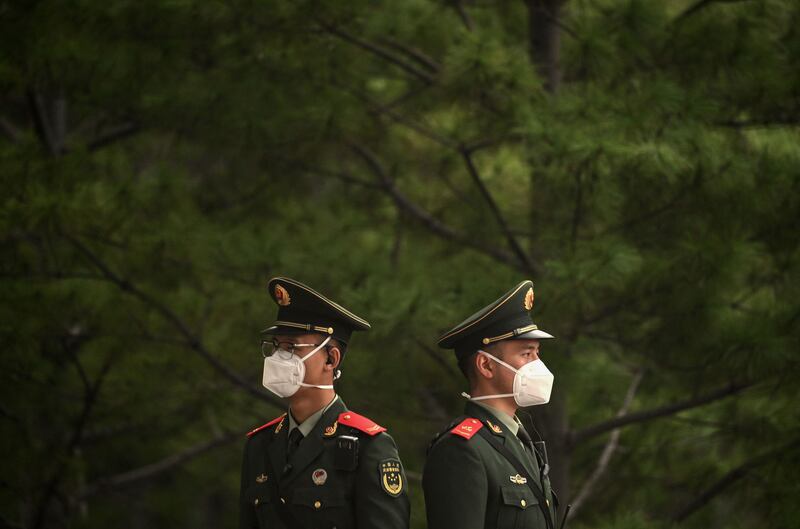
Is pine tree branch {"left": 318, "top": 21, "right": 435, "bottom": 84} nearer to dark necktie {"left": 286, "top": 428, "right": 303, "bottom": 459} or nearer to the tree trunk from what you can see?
the tree trunk

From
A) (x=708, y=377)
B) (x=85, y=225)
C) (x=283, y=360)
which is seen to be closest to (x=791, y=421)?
(x=708, y=377)

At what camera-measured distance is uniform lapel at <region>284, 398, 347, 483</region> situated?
4590 millimetres

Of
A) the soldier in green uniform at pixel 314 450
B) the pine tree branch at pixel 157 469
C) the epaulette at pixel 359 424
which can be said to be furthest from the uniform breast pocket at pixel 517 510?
the pine tree branch at pixel 157 469

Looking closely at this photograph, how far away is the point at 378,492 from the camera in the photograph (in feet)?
14.6

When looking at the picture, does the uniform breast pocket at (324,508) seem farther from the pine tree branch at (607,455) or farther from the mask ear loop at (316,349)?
the pine tree branch at (607,455)

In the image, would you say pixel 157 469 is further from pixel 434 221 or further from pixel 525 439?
pixel 525 439

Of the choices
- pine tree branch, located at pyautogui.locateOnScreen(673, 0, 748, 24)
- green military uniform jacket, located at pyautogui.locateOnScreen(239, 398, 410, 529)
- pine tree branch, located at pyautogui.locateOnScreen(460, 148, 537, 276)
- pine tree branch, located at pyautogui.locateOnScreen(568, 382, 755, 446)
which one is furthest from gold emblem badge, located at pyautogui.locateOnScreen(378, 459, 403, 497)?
pine tree branch, located at pyautogui.locateOnScreen(673, 0, 748, 24)

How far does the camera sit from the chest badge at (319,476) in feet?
14.9

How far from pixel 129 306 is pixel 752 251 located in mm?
4467

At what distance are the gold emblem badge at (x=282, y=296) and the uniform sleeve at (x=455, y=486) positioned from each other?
2.81 feet

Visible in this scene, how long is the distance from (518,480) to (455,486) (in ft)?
0.92

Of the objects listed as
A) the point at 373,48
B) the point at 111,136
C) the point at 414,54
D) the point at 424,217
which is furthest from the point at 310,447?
the point at 111,136

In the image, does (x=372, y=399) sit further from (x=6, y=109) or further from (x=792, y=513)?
(x=6, y=109)

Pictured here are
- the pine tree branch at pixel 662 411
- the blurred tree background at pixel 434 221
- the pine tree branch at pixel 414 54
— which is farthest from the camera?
the pine tree branch at pixel 414 54
